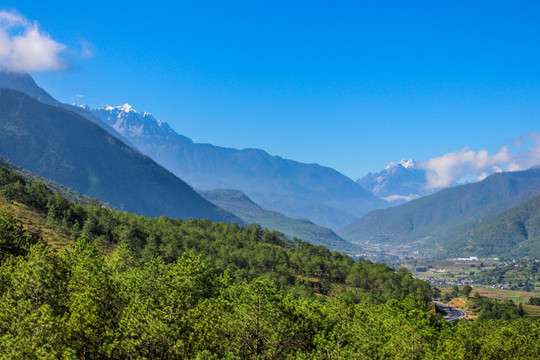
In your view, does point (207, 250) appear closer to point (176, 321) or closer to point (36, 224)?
point (36, 224)

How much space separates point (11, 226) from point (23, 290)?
34.0m

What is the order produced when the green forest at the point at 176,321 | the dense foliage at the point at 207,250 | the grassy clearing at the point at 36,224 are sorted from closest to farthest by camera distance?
the green forest at the point at 176,321 → the grassy clearing at the point at 36,224 → the dense foliage at the point at 207,250

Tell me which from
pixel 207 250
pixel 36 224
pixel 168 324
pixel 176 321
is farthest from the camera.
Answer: pixel 207 250

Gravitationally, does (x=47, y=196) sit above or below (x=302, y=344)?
above

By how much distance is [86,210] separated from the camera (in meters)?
163

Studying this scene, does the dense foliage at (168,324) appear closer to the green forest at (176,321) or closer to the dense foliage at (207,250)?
the green forest at (176,321)

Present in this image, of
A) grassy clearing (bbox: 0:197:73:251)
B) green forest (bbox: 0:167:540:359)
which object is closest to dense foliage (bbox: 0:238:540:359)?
green forest (bbox: 0:167:540:359)

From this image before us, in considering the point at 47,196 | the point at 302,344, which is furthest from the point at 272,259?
the point at 302,344

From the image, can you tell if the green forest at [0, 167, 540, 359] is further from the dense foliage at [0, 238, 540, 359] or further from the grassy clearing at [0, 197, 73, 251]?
the grassy clearing at [0, 197, 73, 251]

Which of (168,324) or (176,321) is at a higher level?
(176,321)

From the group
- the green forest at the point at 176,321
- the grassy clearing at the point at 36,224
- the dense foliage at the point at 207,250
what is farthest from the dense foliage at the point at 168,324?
the dense foliage at the point at 207,250

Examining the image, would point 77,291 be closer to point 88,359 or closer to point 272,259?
point 88,359

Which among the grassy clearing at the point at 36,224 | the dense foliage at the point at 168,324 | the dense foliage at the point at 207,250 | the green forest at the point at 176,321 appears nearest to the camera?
the dense foliage at the point at 168,324

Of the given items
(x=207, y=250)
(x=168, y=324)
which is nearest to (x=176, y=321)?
(x=168, y=324)
